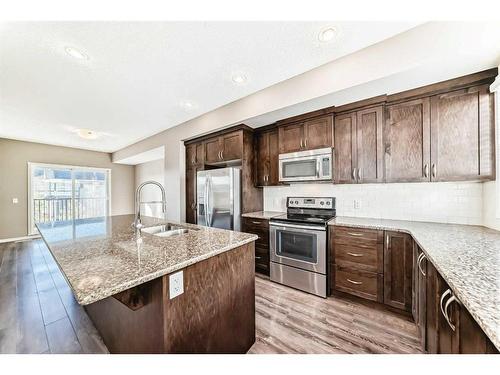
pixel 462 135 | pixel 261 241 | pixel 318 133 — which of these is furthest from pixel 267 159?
pixel 462 135

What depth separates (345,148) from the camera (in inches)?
95.2

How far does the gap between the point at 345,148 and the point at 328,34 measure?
124 cm

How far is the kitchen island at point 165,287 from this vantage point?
907mm

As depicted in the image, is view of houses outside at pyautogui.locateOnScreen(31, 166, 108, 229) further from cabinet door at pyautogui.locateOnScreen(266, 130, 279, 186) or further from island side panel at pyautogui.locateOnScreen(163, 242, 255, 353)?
island side panel at pyautogui.locateOnScreen(163, 242, 255, 353)

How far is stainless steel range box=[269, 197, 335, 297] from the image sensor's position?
7.47 ft

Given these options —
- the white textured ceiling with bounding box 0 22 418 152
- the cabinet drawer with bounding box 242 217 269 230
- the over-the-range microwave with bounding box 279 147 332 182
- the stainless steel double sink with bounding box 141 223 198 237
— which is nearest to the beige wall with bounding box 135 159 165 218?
the white textured ceiling with bounding box 0 22 418 152

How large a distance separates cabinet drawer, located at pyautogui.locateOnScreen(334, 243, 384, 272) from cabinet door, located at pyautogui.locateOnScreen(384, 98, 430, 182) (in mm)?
809

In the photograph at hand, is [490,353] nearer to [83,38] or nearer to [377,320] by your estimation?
[377,320]

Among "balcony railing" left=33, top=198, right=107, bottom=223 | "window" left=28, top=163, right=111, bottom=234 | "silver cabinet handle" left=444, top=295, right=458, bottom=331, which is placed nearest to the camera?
"silver cabinet handle" left=444, top=295, right=458, bottom=331

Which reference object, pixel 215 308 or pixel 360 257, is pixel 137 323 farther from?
pixel 360 257

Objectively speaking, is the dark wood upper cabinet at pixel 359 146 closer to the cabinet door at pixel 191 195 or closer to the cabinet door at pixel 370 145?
the cabinet door at pixel 370 145

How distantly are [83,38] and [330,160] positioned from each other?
2736mm

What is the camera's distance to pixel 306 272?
7.78 ft
